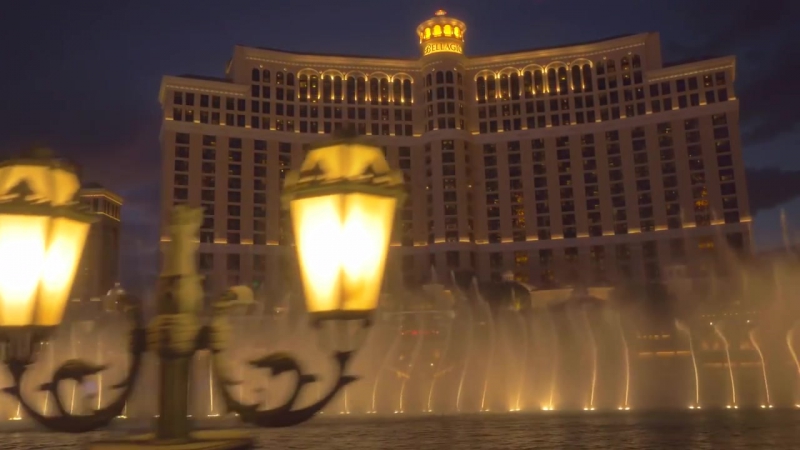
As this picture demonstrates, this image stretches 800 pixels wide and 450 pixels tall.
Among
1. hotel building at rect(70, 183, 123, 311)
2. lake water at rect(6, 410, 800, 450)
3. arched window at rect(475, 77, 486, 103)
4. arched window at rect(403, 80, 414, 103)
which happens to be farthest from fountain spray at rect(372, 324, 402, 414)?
hotel building at rect(70, 183, 123, 311)

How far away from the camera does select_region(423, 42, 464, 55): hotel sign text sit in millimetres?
68887

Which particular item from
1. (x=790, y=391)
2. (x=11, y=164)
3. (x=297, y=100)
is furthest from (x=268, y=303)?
(x=11, y=164)

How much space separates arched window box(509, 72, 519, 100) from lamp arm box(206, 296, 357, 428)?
69.9 meters

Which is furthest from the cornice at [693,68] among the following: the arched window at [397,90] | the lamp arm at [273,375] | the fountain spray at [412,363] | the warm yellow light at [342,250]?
the lamp arm at [273,375]

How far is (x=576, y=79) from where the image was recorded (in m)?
69.3

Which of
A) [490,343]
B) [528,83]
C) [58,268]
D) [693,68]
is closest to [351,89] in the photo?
[528,83]

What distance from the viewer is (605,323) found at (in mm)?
44594

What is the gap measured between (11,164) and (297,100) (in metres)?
67.2

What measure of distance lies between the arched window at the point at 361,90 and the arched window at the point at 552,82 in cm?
1901

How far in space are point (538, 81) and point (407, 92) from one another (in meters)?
13.7

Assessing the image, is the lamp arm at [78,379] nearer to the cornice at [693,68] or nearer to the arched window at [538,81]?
the cornice at [693,68]

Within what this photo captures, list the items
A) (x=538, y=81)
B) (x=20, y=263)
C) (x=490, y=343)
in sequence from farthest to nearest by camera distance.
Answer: (x=538, y=81) → (x=490, y=343) → (x=20, y=263)

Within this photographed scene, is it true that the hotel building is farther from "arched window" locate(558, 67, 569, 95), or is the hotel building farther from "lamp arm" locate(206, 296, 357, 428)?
"lamp arm" locate(206, 296, 357, 428)

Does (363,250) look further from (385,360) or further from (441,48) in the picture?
(441,48)
